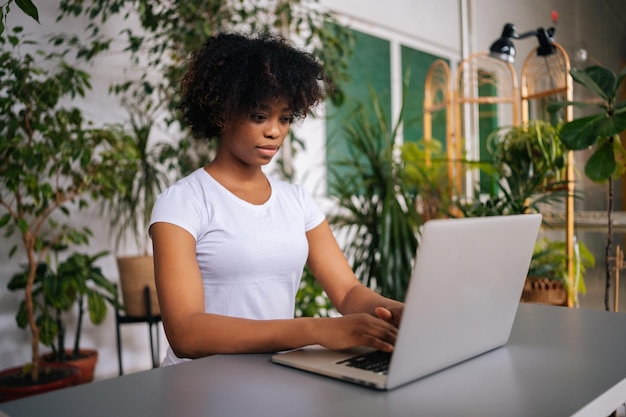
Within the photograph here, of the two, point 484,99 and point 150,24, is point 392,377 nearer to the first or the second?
point 150,24

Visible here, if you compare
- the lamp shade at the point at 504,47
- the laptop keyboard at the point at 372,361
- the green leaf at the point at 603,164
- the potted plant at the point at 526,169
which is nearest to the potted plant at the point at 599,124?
the green leaf at the point at 603,164

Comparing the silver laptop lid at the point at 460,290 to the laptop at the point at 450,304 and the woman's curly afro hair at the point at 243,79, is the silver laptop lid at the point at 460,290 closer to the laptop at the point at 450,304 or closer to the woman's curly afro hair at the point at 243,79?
the laptop at the point at 450,304

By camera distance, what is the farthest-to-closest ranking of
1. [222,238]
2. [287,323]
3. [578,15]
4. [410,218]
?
[578,15] < [410,218] < [222,238] < [287,323]

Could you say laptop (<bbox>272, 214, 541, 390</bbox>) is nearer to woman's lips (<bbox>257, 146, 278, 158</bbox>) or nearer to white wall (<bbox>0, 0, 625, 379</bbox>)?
woman's lips (<bbox>257, 146, 278, 158</bbox>)

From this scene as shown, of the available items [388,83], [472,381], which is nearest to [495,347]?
[472,381]

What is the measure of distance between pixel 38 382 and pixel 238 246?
5.86ft

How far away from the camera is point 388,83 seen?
476 cm

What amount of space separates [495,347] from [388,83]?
384 centimetres

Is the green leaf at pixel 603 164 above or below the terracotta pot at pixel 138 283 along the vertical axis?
above

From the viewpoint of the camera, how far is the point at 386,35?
4.70 metres

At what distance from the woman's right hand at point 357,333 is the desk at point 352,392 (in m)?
0.09

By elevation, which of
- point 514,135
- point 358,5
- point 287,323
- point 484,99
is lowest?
point 287,323

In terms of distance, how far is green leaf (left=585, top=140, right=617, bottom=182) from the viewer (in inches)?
107

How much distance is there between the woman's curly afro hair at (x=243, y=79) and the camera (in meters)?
1.54
